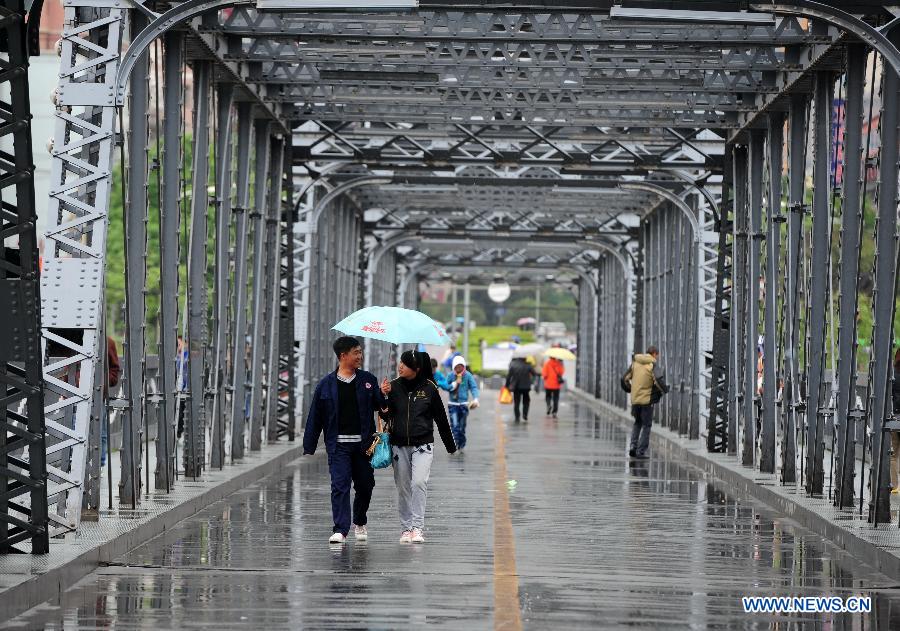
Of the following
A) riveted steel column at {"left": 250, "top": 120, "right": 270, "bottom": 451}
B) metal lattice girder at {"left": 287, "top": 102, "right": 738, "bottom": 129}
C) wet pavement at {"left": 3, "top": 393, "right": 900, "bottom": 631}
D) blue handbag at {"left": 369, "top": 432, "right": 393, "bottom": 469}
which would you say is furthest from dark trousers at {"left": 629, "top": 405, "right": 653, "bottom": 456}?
blue handbag at {"left": 369, "top": 432, "right": 393, "bottom": 469}

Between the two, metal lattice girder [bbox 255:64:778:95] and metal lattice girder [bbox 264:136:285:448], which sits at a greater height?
metal lattice girder [bbox 255:64:778:95]

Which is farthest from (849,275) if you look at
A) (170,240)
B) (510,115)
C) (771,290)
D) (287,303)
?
(287,303)

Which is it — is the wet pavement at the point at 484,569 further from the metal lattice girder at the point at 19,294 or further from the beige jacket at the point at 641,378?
the beige jacket at the point at 641,378

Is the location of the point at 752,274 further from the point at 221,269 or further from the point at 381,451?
the point at 381,451

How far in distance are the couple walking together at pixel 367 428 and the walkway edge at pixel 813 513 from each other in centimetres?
348

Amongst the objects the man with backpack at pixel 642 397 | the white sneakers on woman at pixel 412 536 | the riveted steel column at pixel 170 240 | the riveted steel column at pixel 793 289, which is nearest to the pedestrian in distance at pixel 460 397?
the man with backpack at pixel 642 397

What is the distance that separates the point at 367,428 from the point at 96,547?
2737 mm

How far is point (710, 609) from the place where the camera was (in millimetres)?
11484

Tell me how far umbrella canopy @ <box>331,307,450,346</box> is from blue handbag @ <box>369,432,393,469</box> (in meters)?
0.90

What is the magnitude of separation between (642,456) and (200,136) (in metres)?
11.8

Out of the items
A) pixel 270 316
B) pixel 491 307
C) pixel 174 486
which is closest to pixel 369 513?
pixel 174 486

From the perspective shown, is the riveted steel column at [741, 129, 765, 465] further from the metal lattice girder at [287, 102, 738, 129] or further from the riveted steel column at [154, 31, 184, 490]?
the riveted steel column at [154, 31, 184, 490]

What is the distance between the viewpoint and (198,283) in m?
21.2

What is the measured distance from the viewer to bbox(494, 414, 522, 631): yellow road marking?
10.8 meters
